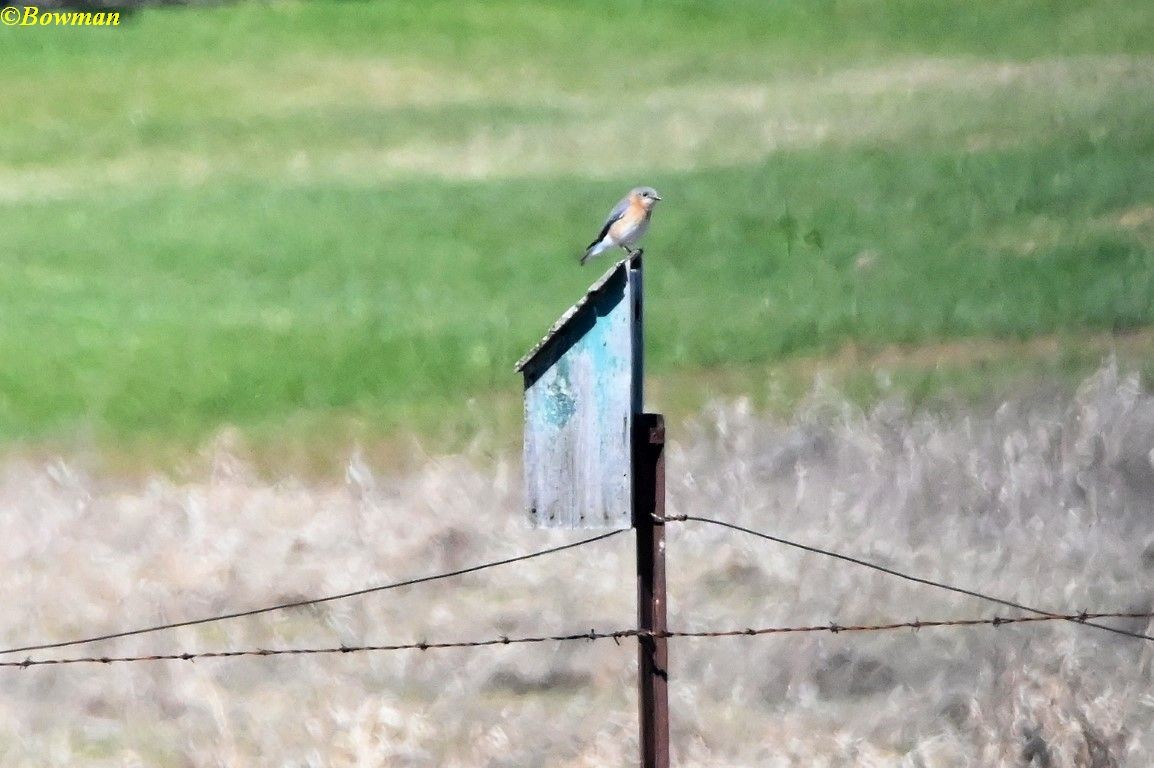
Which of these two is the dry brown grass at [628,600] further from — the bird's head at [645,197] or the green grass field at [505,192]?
the bird's head at [645,197]

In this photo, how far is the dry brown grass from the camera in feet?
29.2

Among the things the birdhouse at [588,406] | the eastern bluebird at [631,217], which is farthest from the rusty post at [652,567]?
the eastern bluebird at [631,217]

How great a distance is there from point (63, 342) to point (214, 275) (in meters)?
1.31

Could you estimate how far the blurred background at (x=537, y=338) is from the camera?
935cm

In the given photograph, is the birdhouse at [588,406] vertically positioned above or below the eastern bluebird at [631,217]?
below

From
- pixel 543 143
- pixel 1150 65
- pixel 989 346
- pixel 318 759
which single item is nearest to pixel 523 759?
pixel 318 759

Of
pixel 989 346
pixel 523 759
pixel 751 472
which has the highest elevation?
pixel 989 346

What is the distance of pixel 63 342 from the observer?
1246 cm

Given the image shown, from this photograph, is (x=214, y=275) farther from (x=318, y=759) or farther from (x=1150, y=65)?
(x=1150, y=65)

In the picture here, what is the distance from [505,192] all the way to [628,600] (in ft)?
15.8

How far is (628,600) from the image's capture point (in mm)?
10117

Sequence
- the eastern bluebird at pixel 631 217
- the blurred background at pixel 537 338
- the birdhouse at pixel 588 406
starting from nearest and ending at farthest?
the birdhouse at pixel 588 406 < the eastern bluebird at pixel 631 217 < the blurred background at pixel 537 338

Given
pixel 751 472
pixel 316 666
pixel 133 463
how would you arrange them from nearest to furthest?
1. pixel 316 666
2. pixel 751 472
3. pixel 133 463

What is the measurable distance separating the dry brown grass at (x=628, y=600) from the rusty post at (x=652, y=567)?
3.91 meters
